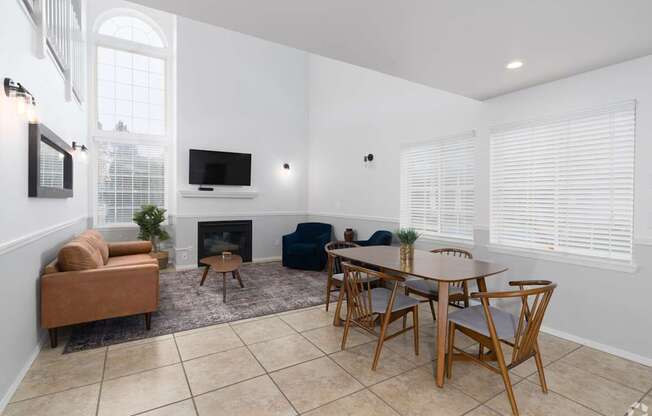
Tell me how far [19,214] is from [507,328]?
3.52 meters

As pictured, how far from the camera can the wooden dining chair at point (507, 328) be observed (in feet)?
6.43

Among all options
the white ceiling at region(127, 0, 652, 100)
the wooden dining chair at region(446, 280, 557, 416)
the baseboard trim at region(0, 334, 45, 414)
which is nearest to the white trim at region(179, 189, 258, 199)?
the baseboard trim at region(0, 334, 45, 414)

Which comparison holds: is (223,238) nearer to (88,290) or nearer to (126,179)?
(126,179)

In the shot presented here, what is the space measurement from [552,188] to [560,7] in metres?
1.85

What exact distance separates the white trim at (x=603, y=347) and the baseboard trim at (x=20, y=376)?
14.6 ft

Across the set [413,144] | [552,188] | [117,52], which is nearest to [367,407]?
[552,188]

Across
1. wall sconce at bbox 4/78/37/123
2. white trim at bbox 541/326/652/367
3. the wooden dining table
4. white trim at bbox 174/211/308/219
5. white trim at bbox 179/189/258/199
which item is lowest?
white trim at bbox 541/326/652/367

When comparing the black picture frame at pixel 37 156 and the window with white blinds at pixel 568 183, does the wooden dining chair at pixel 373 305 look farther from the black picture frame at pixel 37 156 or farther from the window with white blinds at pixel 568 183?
the black picture frame at pixel 37 156

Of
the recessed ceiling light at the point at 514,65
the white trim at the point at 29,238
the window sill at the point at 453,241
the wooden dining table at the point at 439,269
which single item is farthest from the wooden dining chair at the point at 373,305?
the white trim at the point at 29,238

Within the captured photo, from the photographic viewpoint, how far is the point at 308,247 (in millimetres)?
5746

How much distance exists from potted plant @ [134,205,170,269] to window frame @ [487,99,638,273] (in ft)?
17.7

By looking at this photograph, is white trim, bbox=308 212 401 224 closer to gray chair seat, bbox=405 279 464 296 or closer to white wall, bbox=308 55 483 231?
white wall, bbox=308 55 483 231

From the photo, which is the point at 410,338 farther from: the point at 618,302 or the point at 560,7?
the point at 560,7

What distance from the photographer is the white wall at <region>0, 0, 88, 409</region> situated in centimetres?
199
